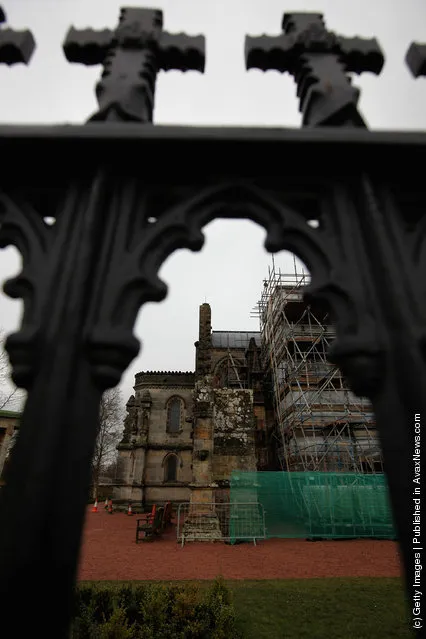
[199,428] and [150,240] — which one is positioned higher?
[199,428]

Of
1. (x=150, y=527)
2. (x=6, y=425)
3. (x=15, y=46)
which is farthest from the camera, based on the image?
(x=6, y=425)

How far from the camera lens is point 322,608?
5.45 metres

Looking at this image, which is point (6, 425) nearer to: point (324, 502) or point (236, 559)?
point (236, 559)

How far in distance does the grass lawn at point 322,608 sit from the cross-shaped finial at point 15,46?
6.10 m

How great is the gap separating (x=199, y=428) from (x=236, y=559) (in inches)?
171

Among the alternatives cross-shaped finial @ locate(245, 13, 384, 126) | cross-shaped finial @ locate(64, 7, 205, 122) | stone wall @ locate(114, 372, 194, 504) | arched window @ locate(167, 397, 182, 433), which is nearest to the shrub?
cross-shaped finial @ locate(64, 7, 205, 122)

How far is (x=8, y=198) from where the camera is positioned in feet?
5.26

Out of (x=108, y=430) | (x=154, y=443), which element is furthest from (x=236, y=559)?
(x=108, y=430)

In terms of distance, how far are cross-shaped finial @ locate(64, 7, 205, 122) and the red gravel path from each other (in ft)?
20.7

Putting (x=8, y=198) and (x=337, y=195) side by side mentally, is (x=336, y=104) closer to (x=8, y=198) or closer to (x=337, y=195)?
(x=337, y=195)

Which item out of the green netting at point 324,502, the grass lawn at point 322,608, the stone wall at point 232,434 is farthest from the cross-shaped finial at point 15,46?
the stone wall at point 232,434

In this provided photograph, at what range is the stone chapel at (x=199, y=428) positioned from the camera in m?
12.7

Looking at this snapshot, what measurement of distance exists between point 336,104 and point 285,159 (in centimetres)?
47

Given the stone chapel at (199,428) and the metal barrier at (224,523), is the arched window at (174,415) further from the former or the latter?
the metal barrier at (224,523)
